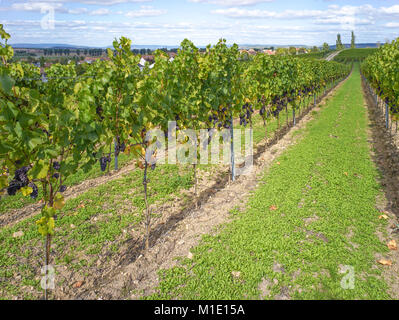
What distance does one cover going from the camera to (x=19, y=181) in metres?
3.82

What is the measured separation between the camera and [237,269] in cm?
473

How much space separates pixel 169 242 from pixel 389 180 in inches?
245

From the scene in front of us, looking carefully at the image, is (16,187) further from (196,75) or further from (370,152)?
(370,152)

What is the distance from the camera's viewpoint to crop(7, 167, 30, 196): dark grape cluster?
371cm

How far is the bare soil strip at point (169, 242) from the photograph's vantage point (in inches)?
180

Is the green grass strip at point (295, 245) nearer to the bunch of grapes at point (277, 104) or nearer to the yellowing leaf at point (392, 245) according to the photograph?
the yellowing leaf at point (392, 245)

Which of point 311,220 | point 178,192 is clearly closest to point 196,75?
point 178,192

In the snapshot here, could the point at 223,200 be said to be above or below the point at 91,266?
above

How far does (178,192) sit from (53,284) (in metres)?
3.83

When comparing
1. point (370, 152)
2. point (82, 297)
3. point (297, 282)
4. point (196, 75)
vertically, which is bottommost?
point (82, 297)

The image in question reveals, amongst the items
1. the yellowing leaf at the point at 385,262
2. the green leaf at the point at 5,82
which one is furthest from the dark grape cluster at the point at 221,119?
the green leaf at the point at 5,82

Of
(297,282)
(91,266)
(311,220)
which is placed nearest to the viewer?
(297,282)

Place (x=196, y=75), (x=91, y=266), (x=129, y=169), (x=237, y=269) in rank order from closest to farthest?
1. (x=237, y=269)
2. (x=91, y=266)
3. (x=196, y=75)
4. (x=129, y=169)

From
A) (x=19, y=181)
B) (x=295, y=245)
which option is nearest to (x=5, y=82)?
(x=19, y=181)
